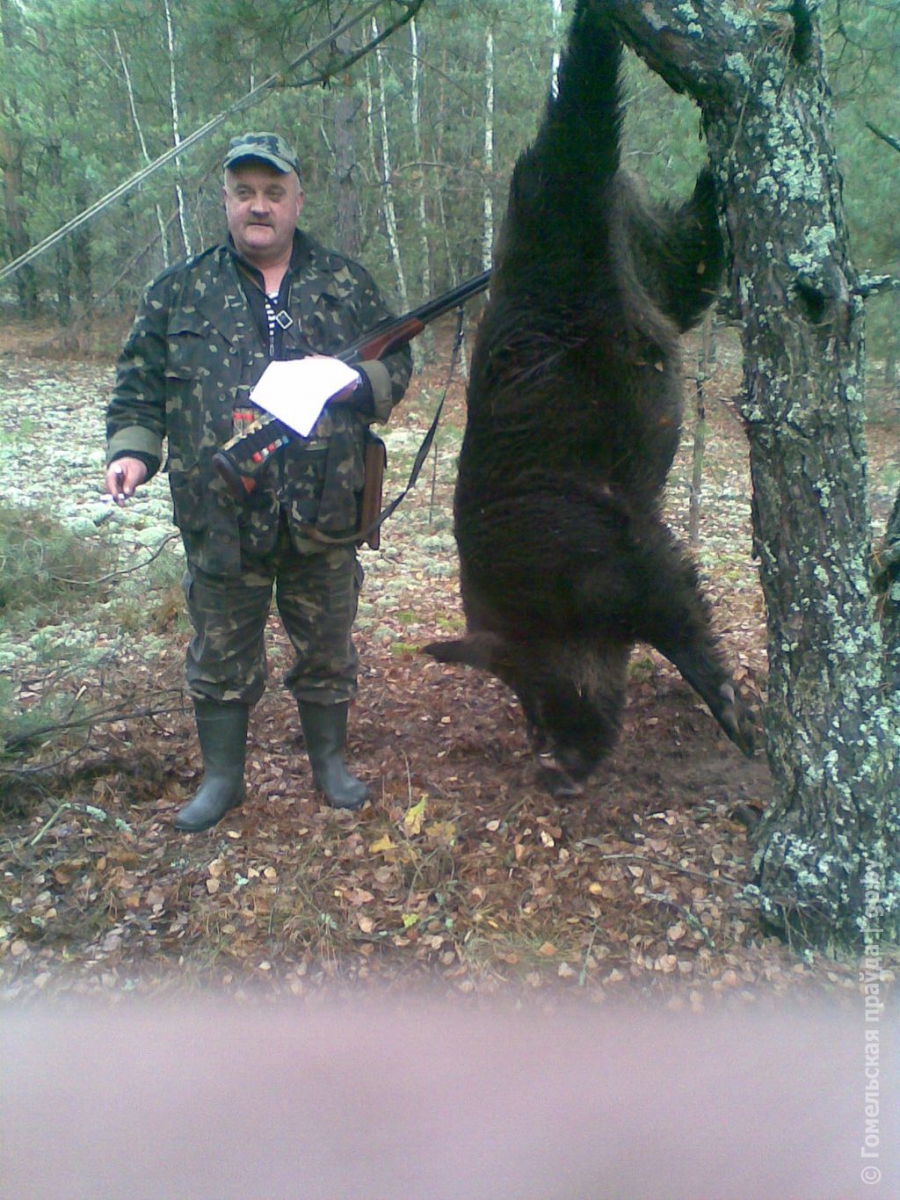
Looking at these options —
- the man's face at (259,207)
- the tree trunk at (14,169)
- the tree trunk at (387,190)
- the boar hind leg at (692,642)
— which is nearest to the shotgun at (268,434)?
the man's face at (259,207)

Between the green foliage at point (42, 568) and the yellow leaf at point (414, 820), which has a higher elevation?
the green foliage at point (42, 568)

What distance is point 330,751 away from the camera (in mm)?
3562

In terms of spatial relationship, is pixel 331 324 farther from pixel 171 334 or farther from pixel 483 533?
pixel 483 533

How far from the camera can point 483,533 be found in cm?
371

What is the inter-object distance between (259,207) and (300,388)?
26.9 inches

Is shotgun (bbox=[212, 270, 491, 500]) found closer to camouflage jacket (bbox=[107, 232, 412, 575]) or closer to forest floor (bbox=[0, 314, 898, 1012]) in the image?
camouflage jacket (bbox=[107, 232, 412, 575])

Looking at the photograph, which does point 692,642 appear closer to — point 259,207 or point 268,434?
point 268,434

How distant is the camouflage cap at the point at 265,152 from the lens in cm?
299

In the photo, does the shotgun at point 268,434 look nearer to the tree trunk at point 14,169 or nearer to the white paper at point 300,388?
the white paper at point 300,388

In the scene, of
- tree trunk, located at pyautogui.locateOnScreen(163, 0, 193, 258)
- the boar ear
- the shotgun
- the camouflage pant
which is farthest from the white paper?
tree trunk, located at pyautogui.locateOnScreen(163, 0, 193, 258)

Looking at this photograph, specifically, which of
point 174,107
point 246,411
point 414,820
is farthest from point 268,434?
point 174,107

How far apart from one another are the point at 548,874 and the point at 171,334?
7.43ft

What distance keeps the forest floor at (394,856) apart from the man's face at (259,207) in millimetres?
1658

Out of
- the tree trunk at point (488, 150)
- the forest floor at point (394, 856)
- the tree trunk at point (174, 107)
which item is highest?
the tree trunk at point (488, 150)
